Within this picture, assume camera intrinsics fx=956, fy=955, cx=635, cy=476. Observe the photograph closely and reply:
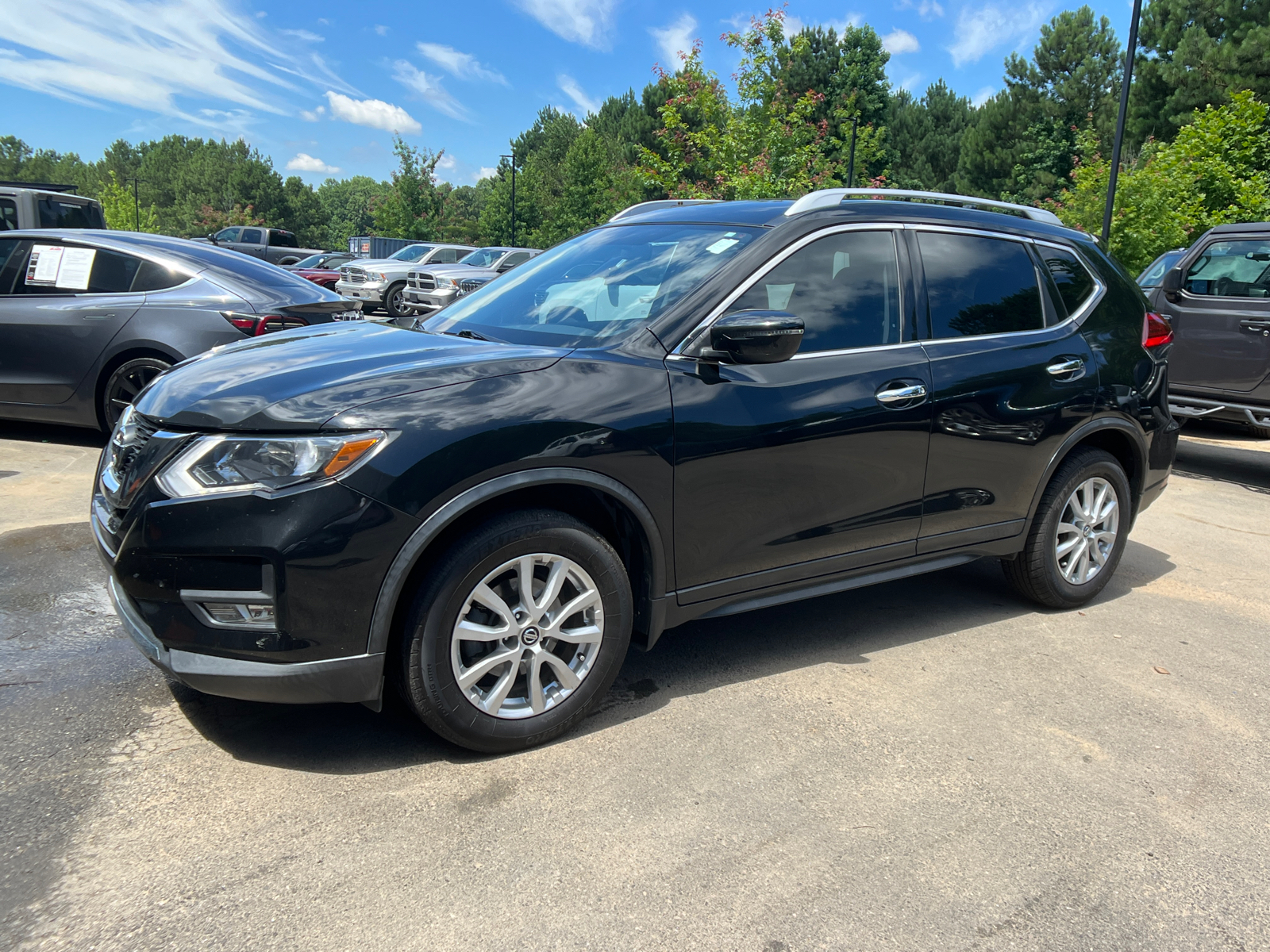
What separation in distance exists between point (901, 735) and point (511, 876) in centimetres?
152

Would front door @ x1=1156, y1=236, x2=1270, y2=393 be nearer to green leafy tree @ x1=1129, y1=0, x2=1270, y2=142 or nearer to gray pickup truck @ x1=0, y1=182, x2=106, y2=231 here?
gray pickup truck @ x1=0, y1=182, x2=106, y2=231

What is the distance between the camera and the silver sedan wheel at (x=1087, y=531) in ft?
14.9

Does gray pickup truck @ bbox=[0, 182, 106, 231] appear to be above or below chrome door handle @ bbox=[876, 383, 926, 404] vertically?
above

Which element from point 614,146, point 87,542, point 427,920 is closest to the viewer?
point 427,920

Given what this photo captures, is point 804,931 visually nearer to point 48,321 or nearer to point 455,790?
point 455,790

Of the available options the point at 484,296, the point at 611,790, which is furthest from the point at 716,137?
the point at 611,790

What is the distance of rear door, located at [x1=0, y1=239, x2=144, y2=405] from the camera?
6.93 metres

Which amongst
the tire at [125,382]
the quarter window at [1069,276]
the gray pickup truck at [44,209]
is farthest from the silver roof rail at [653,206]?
the gray pickup truck at [44,209]

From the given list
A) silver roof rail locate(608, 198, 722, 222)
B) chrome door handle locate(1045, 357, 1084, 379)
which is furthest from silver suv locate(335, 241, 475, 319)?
chrome door handle locate(1045, 357, 1084, 379)

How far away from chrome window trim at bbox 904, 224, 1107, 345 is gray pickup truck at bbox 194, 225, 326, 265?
29.7 m

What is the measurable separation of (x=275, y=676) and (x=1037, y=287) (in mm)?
3616

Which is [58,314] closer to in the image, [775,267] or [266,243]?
[775,267]

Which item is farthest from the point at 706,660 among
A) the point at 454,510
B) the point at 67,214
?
the point at 67,214

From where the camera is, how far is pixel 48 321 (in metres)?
7.00
